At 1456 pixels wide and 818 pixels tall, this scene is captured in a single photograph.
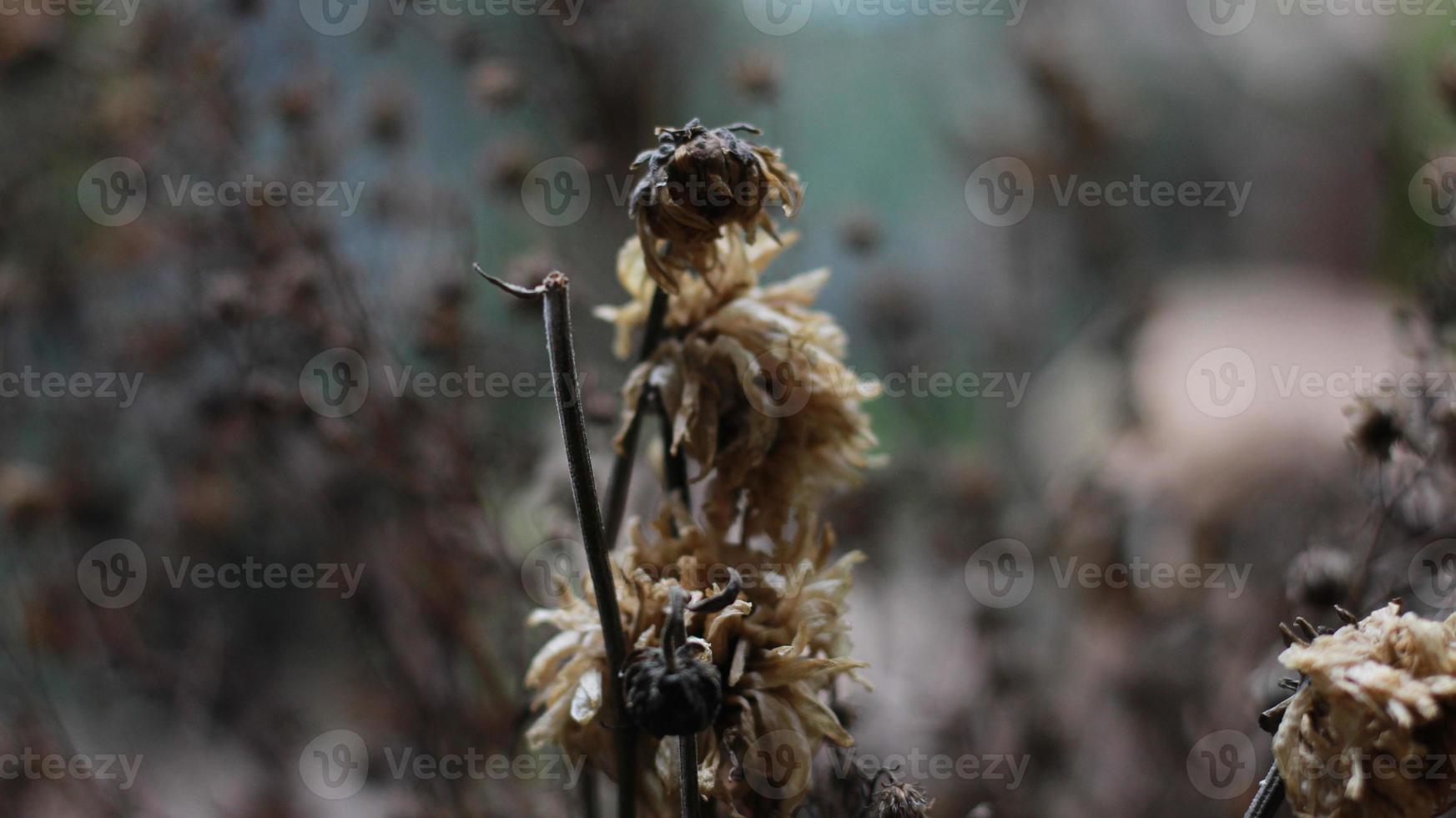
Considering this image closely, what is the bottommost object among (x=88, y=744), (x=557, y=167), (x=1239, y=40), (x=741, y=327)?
(x=88, y=744)

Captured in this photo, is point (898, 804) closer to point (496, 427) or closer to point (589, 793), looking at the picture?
point (589, 793)

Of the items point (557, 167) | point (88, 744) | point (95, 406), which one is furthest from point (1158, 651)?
point (88, 744)

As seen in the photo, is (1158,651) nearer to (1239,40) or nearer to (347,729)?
(347,729)

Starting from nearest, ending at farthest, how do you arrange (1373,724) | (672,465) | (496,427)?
(1373,724), (672,465), (496,427)

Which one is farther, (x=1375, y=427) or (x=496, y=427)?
(x=496, y=427)

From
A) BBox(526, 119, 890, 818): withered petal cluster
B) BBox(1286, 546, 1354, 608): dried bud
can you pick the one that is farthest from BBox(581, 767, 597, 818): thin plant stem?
BBox(1286, 546, 1354, 608): dried bud

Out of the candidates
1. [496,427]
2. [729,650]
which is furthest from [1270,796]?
[496,427]

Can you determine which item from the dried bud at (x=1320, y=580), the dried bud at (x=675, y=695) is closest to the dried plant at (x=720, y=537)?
the dried bud at (x=675, y=695)

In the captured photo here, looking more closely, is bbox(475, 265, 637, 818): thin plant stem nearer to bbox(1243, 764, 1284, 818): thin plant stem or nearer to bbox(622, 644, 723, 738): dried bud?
bbox(622, 644, 723, 738): dried bud
